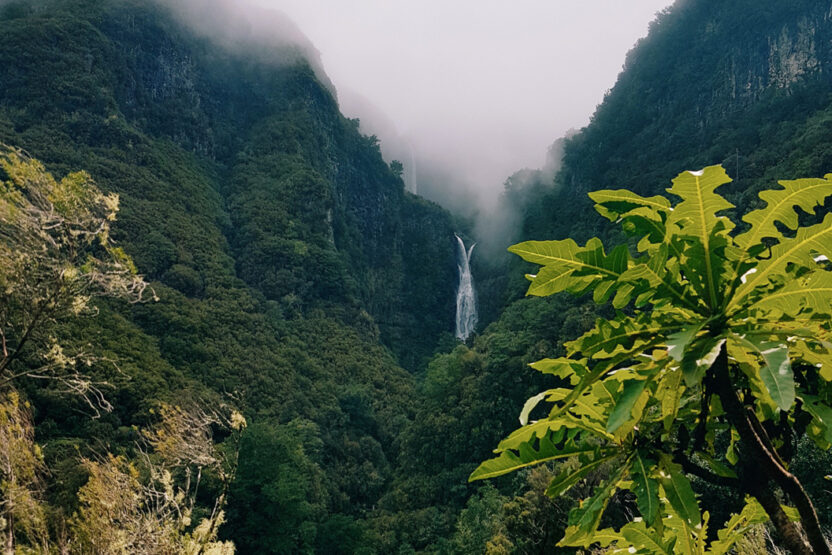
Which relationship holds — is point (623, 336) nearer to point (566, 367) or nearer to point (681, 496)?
point (566, 367)

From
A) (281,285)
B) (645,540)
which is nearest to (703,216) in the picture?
(645,540)

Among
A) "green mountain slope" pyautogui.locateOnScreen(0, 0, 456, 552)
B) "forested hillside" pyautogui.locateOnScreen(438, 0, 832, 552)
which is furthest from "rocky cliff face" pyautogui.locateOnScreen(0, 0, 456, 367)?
"forested hillside" pyautogui.locateOnScreen(438, 0, 832, 552)

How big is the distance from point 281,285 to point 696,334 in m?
36.0

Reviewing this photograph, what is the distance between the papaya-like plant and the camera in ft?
2.91

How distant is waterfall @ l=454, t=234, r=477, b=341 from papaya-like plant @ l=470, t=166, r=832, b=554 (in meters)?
41.6

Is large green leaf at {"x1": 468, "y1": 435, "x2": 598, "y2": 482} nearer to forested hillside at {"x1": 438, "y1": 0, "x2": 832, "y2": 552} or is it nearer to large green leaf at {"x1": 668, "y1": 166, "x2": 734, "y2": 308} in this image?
large green leaf at {"x1": 668, "y1": 166, "x2": 734, "y2": 308}

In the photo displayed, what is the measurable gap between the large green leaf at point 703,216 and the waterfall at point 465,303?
1643 inches

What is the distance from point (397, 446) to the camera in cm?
2597

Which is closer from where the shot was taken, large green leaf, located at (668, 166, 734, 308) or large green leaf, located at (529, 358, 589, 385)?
large green leaf, located at (668, 166, 734, 308)

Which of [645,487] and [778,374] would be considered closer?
[778,374]

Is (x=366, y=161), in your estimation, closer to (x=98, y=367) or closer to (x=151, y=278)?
(x=151, y=278)

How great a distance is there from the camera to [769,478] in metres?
0.93

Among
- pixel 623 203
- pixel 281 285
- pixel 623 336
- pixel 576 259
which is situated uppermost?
pixel 623 203

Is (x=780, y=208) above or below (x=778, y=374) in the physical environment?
above
